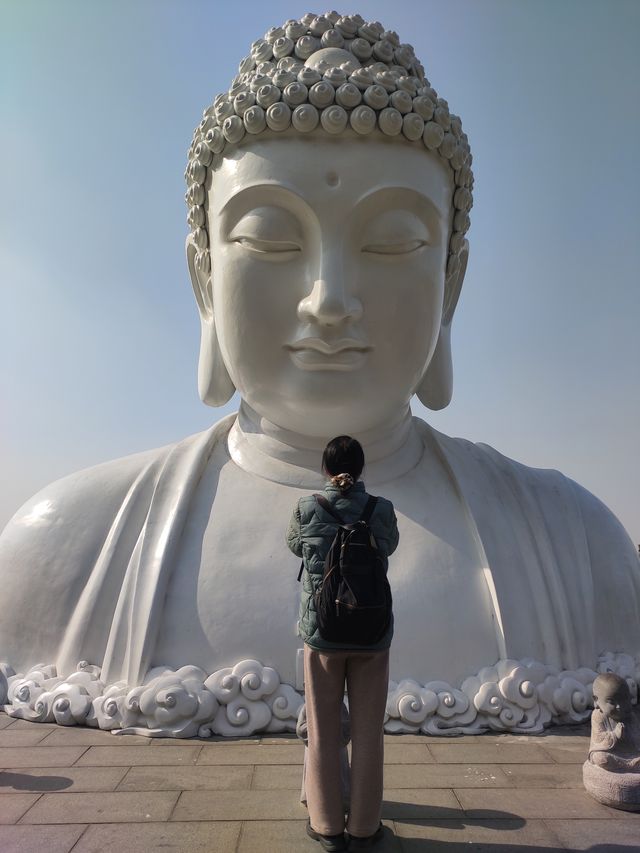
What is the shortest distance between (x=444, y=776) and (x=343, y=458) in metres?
1.69

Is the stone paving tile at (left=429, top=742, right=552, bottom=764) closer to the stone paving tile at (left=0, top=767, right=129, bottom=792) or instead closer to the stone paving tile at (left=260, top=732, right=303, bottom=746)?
the stone paving tile at (left=260, top=732, right=303, bottom=746)

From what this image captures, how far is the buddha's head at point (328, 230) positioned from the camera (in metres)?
4.48

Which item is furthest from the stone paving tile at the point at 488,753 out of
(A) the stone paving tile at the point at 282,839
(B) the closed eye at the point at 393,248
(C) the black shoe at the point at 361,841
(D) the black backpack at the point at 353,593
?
(B) the closed eye at the point at 393,248

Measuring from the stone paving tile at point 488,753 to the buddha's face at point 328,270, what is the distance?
2.02 meters

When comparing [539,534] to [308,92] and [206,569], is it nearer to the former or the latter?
[206,569]

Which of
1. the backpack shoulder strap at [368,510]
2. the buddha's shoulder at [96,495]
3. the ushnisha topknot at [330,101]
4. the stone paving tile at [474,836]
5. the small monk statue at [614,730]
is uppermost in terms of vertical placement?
the ushnisha topknot at [330,101]

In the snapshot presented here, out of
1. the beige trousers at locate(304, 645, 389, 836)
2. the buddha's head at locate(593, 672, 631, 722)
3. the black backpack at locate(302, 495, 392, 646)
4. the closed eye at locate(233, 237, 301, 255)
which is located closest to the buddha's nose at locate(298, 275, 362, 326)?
the closed eye at locate(233, 237, 301, 255)

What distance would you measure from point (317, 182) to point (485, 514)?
7.75 feet

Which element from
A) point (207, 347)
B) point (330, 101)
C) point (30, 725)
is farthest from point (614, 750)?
point (330, 101)

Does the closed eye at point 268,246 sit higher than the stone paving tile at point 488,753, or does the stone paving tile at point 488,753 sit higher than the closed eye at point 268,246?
the closed eye at point 268,246

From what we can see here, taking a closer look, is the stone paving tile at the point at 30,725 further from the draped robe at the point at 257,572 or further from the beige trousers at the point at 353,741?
the beige trousers at the point at 353,741

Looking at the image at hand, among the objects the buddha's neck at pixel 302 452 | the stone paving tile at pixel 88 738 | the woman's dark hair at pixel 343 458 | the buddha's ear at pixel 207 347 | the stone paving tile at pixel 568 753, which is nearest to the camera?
the woman's dark hair at pixel 343 458

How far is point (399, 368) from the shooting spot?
4754mm

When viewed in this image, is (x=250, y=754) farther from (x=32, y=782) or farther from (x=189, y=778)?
(x=32, y=782)
